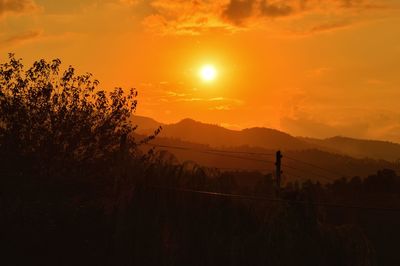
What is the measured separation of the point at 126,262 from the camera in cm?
1202

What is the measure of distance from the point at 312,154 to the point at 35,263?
159m

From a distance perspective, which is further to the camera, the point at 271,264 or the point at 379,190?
the point at 379,190

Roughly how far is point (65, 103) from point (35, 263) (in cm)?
775

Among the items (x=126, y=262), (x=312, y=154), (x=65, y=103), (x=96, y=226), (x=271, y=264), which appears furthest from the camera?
(x=312, y=154)

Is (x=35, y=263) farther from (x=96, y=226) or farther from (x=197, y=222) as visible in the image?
(x=197, y=222)

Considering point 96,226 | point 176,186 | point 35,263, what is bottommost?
point 35,263

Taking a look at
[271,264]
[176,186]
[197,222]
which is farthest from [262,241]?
[176,186]

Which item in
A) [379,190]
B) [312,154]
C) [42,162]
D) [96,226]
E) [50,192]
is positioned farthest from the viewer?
[312,154]

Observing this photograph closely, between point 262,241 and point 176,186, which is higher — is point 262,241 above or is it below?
below

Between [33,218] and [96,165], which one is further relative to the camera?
[96,165]

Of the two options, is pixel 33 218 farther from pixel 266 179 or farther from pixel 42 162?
pixel 266 179

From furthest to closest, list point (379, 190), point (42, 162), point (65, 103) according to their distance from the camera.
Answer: point (379, 190), point (65, 103), point (42, 162)

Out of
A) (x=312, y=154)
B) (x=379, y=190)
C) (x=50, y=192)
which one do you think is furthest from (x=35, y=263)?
(x=312, y=154)

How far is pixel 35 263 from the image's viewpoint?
12109mm
